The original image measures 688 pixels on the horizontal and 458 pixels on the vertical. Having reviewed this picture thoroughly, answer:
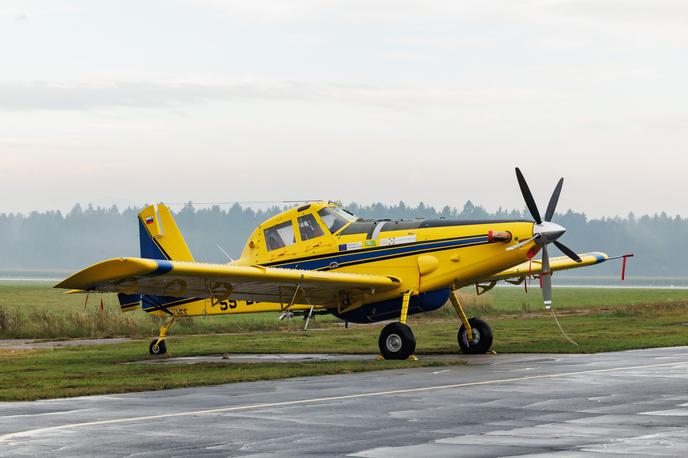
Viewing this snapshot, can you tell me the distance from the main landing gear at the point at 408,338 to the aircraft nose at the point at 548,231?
2.84 meters

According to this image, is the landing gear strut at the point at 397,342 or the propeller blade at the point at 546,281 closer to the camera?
the landing gear strut at the point at 397,342

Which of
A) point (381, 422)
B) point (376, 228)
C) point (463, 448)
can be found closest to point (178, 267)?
point (376, 228)

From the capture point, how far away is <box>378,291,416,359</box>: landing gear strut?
2377cm

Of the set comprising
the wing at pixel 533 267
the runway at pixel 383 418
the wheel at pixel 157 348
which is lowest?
the runway at pixel 383 418

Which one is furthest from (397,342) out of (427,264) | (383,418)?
(383,418)

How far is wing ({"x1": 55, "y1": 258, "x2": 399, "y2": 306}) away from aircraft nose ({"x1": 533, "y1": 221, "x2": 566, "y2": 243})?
334 cm

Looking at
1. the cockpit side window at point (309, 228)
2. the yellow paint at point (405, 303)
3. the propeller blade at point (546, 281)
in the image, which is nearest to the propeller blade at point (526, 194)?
the propeller blade at point (546, 281)

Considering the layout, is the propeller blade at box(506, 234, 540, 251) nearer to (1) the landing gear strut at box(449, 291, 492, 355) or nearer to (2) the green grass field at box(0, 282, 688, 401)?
(1) the landing gear strut at box(449, 291, 492, 355)

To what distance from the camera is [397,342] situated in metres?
24.0

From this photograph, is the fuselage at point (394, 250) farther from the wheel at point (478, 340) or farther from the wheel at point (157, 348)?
the wheel at point (157, 348)

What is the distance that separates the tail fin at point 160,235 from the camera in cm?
2988

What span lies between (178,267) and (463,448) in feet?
35.8

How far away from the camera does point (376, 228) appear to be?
26047 millimetres

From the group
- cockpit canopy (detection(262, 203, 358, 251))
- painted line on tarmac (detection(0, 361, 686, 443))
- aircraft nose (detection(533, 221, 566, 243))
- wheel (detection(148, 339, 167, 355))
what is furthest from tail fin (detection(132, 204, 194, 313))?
painted line on tarmac (detection(0, 361, 686, 443))
